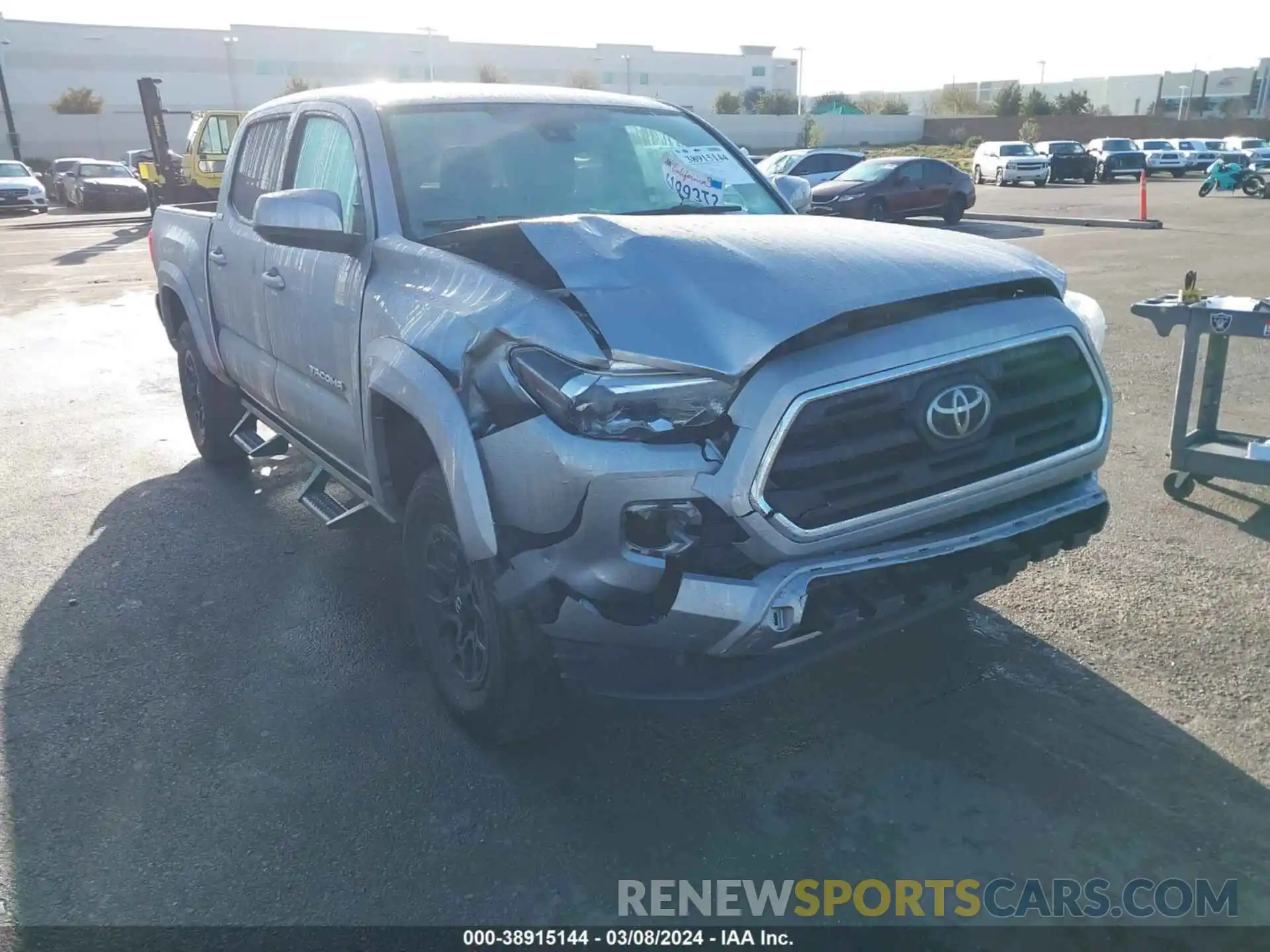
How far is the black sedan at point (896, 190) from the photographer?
67.2 ft

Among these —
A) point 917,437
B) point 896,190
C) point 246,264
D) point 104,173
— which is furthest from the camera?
point 104,173

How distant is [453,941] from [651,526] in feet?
3.76

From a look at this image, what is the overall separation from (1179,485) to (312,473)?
176 inches

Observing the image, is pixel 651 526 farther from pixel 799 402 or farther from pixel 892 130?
pixel 892 130

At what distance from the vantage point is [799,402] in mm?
2566

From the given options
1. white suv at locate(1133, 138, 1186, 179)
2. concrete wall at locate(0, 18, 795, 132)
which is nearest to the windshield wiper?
white suv at locate(1133, 138, 1186, 179)

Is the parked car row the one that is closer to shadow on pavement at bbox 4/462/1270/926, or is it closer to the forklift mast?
the forklift mast

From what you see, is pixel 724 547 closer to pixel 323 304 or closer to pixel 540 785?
pixel 540 785

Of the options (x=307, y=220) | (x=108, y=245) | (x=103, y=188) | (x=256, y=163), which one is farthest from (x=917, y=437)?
(x=103, y=188)

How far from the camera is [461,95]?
4207 mm

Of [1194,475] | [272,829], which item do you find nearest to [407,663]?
[272,829]

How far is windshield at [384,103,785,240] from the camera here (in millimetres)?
3830

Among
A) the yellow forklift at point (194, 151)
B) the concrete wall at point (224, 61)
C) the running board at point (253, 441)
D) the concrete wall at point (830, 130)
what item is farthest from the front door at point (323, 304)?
the concrete wall at point (224, 61)

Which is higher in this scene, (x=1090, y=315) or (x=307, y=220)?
(x=307, y=220)
